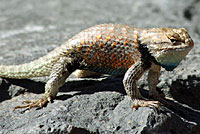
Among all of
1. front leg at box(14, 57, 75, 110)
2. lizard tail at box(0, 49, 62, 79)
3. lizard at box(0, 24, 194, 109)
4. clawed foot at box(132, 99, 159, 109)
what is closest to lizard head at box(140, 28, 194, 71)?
lizard at box(0, 24, 194, 109)

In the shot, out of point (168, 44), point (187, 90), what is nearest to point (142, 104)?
point (168, 44)

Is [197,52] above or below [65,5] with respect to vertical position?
below

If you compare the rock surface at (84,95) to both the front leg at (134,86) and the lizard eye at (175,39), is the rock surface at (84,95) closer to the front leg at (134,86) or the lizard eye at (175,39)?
the front leg at (134,86)

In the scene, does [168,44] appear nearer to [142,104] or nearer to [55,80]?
[142,104]

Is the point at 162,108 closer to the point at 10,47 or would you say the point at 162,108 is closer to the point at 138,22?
the point at 10,47

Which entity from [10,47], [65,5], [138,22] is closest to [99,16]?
[138,22]

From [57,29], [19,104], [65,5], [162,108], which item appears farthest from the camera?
[65,5]

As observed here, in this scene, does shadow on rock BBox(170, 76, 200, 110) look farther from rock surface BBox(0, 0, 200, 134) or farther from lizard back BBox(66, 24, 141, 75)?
lizard back BBox(66, 24, 141, 75)
